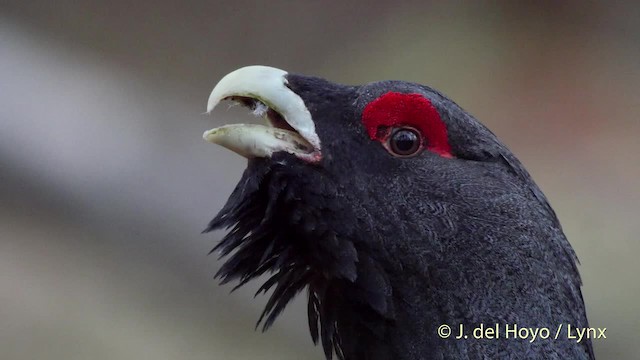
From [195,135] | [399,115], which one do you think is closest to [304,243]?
[399,115]

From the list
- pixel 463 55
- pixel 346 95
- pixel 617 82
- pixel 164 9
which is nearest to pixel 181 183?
pixel 164 9

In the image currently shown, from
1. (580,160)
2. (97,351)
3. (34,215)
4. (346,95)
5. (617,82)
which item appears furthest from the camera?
(617,82)

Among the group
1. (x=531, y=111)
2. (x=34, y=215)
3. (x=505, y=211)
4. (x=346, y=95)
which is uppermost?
(x=531, y=111)

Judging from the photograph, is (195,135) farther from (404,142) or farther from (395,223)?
(395,223)

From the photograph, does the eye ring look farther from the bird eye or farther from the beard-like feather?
the beard-like feather

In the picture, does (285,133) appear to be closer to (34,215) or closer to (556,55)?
(34,215)

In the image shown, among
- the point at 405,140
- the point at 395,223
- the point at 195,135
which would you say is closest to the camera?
the point at 395,223

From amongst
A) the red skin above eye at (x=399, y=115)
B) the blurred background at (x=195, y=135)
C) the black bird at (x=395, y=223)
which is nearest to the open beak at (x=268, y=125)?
the black bird at (x=395, y=223)

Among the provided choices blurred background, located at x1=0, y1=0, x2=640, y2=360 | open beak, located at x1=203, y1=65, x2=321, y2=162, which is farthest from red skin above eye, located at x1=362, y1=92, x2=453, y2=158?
blurred background, located at x1=0, y1=0, x2=640, y2=360
